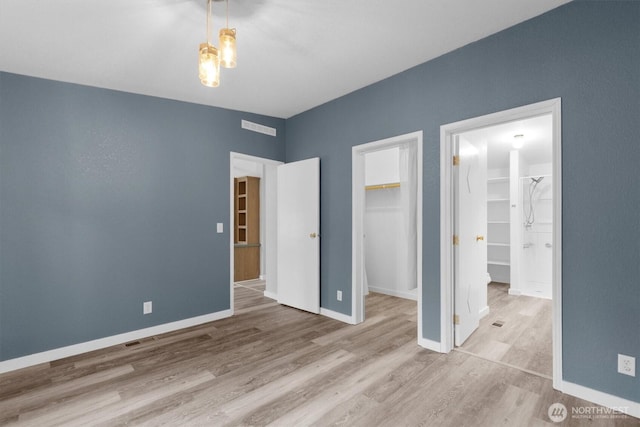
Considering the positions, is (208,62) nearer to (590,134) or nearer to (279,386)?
Answer: (279,386)

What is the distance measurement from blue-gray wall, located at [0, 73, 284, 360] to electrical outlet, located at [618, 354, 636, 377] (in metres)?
3.73

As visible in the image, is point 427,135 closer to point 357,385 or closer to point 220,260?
point 357,385

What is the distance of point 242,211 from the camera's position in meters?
6.95

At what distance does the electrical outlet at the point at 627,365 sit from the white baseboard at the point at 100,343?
3711mm

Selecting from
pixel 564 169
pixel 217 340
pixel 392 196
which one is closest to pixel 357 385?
pixel 217 340

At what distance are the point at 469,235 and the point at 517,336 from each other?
3.82ft

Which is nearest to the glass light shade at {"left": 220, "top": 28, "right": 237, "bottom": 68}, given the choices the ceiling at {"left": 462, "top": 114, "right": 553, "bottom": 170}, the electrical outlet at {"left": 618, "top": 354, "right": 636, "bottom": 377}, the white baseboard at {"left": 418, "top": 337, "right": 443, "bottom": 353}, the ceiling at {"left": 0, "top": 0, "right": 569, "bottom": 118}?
the ceiling at {"left": 0, "top": 0, "right": 569, "bottom": 118}

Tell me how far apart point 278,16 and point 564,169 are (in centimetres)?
226

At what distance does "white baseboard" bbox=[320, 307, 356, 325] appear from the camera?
377 centimetres

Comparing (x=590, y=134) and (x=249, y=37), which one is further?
(x=249, y=37)

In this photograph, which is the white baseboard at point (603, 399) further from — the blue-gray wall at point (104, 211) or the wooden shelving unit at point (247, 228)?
the wooden shelving unit at point (247, 228)

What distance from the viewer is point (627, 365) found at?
200 cm

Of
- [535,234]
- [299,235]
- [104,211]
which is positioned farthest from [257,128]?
[535,234]

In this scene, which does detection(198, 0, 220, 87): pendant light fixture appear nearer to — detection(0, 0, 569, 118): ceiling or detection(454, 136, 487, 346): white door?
detection(0, 0, 569, 118): ceiling
